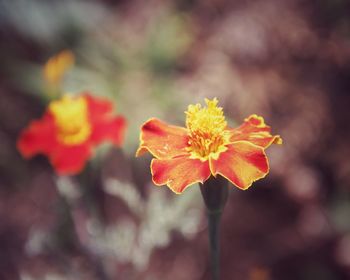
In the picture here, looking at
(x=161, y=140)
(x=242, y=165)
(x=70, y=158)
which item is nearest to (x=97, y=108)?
(x=70, y=158)

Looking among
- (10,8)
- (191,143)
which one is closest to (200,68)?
(10,8)

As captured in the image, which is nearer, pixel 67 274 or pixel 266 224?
pixel 67 274

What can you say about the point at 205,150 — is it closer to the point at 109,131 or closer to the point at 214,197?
the point at 214,197

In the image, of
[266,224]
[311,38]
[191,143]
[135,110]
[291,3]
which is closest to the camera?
[191,143]

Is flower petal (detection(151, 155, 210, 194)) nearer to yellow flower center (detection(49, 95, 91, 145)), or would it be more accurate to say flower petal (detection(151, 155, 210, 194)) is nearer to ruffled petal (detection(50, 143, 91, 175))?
ruffled petal (detection(50, 143, 91, 175))

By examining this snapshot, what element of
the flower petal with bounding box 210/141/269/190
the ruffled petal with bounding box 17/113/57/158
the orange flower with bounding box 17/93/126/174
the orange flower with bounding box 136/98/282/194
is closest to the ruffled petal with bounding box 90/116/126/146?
the orange flower with bounding box 17/93/126/174

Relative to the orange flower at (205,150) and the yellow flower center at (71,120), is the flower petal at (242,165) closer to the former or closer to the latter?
the orange flower at (205,150)

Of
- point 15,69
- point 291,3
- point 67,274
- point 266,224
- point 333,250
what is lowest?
point 67,274

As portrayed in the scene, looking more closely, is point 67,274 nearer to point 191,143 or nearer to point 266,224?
point 191,143
